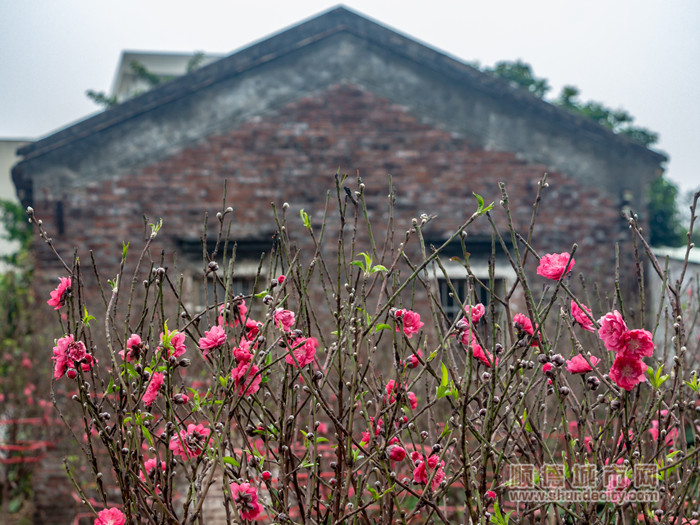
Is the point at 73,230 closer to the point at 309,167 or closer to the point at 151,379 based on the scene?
the point at 309,167

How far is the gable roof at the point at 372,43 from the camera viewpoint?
327 inches

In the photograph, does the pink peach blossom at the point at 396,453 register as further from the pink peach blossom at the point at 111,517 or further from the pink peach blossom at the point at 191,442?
the pink peach blossom at the point at 111,517

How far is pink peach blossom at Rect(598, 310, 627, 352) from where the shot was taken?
1660mm

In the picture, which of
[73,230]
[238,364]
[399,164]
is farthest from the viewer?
[399,164]

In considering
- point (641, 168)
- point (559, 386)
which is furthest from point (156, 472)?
point (641, 168)

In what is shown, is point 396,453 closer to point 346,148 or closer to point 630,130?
point 346,148

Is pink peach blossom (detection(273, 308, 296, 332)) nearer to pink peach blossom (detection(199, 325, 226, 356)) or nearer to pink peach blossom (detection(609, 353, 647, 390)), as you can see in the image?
pink peach blossom (detection(199, 325, 226, 356))

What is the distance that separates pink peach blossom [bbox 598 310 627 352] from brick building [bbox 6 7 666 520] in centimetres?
667

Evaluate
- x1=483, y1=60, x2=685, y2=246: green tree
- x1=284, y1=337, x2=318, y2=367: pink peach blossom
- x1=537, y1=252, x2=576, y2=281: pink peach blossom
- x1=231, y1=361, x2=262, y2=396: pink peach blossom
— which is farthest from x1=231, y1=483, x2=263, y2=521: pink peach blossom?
x1=483, y1=60, x2=685, y2=246: green tree

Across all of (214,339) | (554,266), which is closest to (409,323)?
(554,266)

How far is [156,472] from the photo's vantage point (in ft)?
6.81

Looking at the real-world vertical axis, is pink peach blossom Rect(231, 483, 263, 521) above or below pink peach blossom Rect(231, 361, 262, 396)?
below

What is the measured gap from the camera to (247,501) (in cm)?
189

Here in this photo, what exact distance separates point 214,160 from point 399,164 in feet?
7.19
